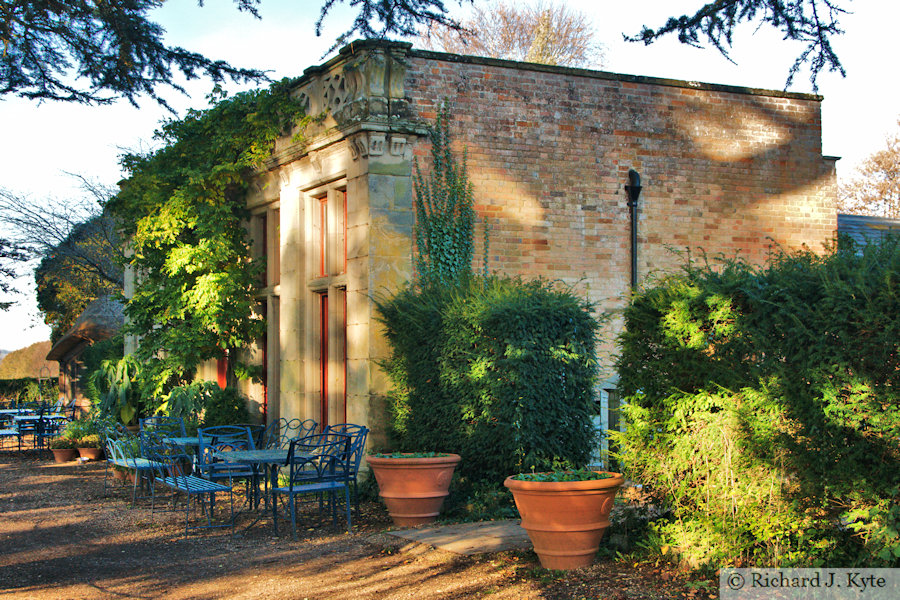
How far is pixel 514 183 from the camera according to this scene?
38.2 feet

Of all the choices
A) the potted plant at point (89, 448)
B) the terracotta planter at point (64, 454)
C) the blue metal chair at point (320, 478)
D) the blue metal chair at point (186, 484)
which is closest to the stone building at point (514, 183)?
the blue metal chair at point (320, 478)

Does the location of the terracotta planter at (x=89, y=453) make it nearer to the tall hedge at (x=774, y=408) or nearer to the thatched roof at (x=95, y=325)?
the thatched roof at (x=95, y=325)

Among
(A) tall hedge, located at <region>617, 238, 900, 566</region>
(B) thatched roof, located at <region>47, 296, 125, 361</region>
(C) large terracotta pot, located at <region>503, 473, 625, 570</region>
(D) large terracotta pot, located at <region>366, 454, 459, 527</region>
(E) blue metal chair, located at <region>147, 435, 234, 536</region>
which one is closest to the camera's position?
(A) tall hedge, located at <region>617, 238, 900, 566</region>

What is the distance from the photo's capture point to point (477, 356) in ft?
30.1

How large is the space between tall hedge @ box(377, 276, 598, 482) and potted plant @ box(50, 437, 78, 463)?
365 inches

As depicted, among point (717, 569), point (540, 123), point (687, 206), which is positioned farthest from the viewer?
point (687, 206)

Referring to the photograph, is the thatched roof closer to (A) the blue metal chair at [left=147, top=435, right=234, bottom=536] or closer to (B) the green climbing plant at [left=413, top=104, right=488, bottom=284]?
(A) the blue metal chair at [left=147, top=435, right=234, bottom=536]

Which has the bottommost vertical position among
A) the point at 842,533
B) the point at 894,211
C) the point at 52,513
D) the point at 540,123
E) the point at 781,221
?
the point at 52,513

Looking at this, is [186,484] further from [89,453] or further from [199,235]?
[89,453]

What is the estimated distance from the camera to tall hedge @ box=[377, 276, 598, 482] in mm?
8820

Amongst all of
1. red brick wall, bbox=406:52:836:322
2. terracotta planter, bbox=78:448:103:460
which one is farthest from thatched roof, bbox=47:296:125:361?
red brick wall, bbox=406:52:836:322

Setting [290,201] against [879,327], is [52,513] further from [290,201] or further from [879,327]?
[879,327]

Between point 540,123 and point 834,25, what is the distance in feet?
17.6

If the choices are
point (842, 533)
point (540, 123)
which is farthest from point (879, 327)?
point (540, 123)
